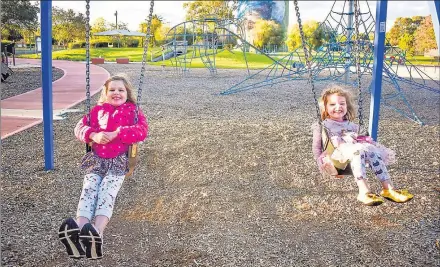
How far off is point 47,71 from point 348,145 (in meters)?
3.10

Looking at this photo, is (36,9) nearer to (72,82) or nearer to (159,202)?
(72,82)

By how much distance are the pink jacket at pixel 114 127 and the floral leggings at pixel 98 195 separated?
16cm

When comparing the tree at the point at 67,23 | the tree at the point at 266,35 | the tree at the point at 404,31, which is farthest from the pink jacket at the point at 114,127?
the tree at the point at 67,23

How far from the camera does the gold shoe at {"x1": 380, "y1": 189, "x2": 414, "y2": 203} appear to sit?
249 cm

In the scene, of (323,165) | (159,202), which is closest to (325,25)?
(159,202)

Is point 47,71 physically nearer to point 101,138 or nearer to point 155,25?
point 101,138

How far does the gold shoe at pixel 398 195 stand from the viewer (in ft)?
8.17

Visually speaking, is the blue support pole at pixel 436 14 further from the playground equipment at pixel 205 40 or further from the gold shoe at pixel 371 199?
the playground equipment at pixel 205 40

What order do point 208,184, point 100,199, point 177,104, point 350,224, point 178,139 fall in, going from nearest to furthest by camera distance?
point 100,199 → point 350,224 → point 208,184 → point 178,139 → point 177,104

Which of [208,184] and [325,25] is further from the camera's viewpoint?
[325,25]

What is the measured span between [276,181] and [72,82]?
11.0m

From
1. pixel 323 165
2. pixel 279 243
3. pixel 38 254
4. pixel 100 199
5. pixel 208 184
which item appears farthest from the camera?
pixel 208 184

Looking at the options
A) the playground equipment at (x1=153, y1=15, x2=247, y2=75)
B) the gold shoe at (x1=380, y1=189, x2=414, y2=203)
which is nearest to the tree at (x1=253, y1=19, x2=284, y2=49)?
the playground equipment at (x1=153, y1=15, x2=247, y2=75)

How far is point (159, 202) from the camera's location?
161 inches
